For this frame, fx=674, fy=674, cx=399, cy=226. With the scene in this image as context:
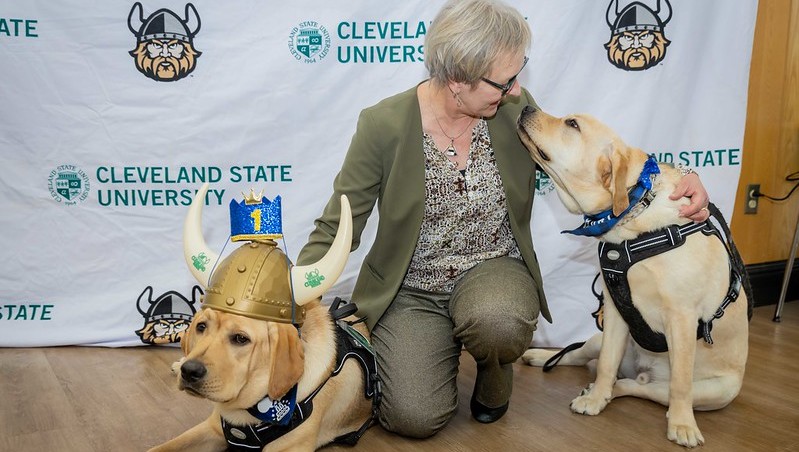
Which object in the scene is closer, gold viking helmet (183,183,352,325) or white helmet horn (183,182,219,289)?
gold viking helmet (183,183,352,325)

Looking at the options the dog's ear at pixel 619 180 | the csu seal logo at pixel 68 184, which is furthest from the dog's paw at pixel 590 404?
the csu seal logo at pixel 68 184

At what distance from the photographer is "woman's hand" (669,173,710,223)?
2092mm

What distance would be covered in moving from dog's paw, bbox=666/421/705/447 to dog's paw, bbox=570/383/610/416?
25cm

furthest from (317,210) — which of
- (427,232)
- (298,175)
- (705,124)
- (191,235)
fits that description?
(705,124)

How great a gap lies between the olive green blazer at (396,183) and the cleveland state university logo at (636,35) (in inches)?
43.0

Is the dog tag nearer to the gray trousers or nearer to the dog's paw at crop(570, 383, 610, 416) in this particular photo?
the gray trousers

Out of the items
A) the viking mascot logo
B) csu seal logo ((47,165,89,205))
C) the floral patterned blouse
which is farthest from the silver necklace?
csu seal logo ((47,165,89,205))

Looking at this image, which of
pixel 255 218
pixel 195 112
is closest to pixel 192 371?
pixel 255 218

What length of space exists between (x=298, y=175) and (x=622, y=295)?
4.97 feet

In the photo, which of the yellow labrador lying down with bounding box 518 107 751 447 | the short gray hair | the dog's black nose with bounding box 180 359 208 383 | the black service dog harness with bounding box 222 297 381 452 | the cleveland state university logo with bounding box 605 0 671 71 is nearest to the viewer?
the dog's black nose with bounding box 180 359 208 383

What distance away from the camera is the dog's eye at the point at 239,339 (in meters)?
1.61

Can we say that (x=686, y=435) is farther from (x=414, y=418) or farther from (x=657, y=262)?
(x=414, y=418)

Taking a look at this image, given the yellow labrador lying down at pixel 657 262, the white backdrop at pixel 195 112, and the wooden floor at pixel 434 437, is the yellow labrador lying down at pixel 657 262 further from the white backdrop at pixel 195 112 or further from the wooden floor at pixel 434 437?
the white backdrop at pixel 195 112

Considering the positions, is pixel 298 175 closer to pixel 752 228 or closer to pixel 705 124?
pixel 705 124
